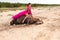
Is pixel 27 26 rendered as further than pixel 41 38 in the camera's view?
Yes

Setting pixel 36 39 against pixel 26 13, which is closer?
pixel 36 39

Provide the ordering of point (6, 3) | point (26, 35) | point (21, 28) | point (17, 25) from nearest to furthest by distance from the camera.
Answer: point (26, 35), point (21, 28), point (17, 25), point (6, 3)

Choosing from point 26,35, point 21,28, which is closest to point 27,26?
point 21,28

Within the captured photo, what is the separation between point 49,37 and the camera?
14.5 m

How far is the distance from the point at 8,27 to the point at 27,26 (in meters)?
1.21

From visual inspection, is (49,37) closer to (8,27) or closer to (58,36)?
(58,36)

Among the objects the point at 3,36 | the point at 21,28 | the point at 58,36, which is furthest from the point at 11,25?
the point at 58,36

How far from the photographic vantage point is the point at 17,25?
59.9 ft

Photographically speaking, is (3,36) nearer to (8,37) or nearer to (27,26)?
(8,37)

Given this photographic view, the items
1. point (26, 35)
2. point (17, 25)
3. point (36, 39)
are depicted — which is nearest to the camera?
point (36, 39)

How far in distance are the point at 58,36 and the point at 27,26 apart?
11.3 ft

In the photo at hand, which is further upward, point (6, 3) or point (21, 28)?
point (21, 28)

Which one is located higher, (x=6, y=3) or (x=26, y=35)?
(x=26, y=35)

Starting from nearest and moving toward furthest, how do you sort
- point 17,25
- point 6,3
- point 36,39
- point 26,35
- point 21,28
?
point 36,39
point 26,35
point 21,28
point 17,25
point 6,3
